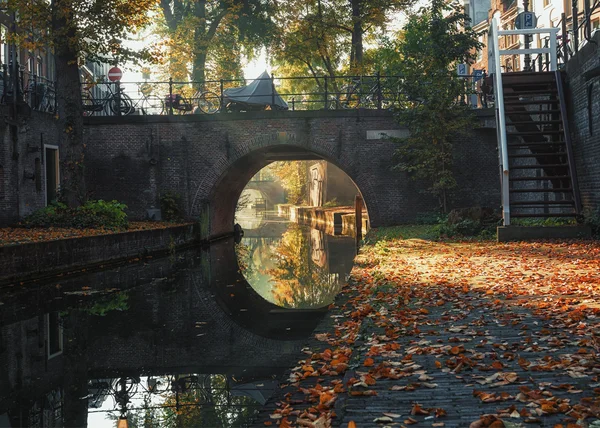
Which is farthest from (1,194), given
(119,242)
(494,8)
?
(494,8)

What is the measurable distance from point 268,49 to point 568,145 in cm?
2000

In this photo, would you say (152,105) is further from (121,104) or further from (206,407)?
(206,407)

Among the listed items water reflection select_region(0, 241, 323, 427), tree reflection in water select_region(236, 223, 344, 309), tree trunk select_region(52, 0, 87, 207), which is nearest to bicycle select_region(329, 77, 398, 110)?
tree reflection in water select_region(236, 223, 344, 309)

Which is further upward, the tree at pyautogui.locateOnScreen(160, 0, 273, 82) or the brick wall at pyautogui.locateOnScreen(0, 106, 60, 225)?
the tree at pyautogui.locateOnScreen(160, 0, 273, 82)

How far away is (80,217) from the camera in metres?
17.3

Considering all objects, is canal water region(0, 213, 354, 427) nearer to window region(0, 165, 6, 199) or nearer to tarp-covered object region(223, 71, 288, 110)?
window region(0, 165, 6, 199)

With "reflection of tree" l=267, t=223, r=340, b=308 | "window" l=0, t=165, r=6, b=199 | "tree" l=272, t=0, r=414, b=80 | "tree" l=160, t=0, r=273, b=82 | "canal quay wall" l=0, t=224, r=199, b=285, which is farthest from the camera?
"tree" l=272, t=0, r=414, b=80

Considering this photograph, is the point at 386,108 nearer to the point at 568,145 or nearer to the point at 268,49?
the point at 568,145

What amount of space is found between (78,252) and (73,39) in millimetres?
5934

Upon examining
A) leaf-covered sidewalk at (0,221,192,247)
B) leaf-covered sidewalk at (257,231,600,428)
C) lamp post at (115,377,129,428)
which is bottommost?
lamp post at (115,377,129,428)

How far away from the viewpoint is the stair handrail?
14008mm

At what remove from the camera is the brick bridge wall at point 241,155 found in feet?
71.5

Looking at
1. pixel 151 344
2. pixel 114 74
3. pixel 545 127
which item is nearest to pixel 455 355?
pixel 151 344

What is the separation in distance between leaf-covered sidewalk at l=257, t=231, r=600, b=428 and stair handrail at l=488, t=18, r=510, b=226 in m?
4.96
